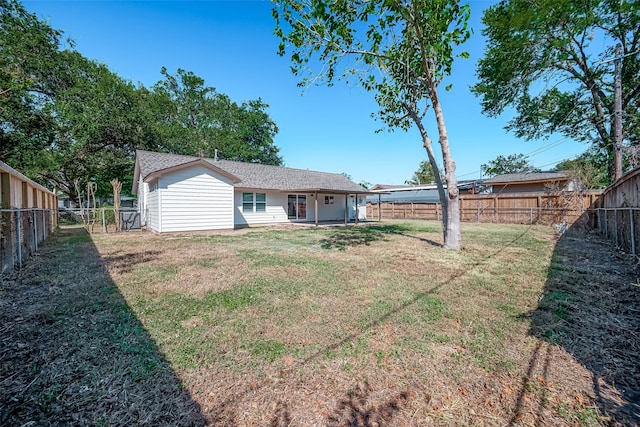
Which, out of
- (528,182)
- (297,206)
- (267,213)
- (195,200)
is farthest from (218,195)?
(528,182)

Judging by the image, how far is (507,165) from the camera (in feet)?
130

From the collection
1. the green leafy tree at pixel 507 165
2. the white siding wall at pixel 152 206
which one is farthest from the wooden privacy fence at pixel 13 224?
the green leafy tree at pixel 507 165

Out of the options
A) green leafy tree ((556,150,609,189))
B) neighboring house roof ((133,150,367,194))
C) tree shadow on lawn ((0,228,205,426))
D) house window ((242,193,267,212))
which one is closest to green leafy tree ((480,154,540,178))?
green leafy tree ((556,150,609,189))

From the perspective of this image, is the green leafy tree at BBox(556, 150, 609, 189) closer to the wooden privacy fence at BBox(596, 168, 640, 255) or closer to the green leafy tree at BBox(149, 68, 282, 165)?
the wooden privacy fence at BBox(596, 168, 640, 255)

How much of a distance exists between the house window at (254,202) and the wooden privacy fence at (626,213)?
14.8 m

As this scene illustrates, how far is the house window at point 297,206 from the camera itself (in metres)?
17.9

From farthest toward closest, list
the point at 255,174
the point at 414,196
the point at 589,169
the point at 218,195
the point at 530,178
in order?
the point at 414,196, the point at 530,178, the point at 255,174, the point at 589,169, the point at 218,195

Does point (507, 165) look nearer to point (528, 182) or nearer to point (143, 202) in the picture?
point (528, 182)

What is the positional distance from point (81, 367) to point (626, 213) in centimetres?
1093

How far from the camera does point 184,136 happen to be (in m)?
26.0

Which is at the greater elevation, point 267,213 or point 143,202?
point 143,202

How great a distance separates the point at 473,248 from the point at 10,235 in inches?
434

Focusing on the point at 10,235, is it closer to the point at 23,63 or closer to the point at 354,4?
the point at 354,4

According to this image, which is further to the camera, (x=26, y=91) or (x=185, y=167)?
(x=26, y=91)
